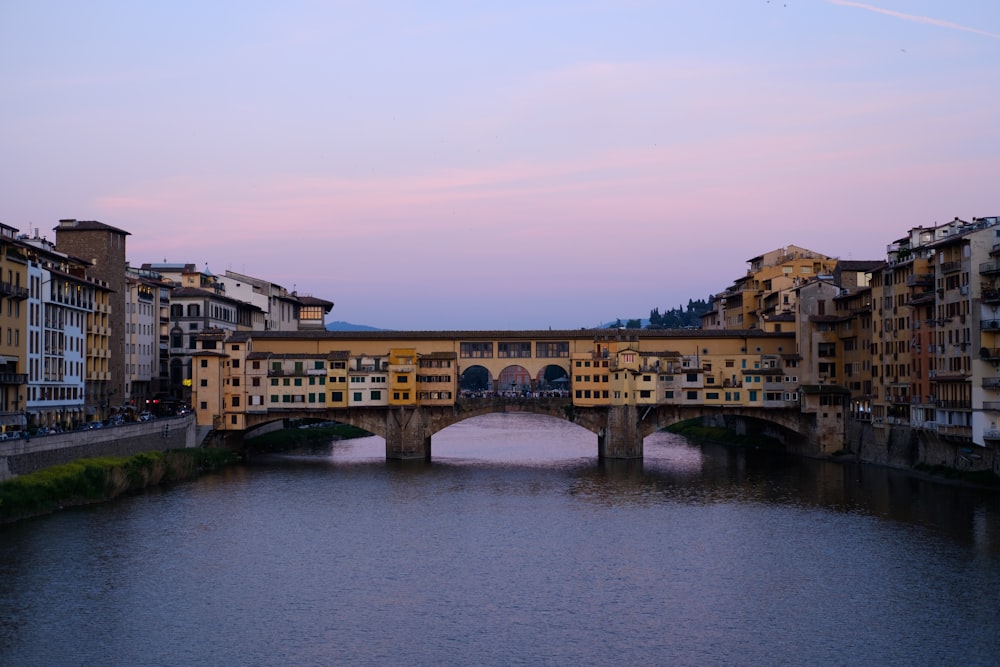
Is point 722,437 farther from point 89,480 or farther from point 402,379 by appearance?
point 89,480

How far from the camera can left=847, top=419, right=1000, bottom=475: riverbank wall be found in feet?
202

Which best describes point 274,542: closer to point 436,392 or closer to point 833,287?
point 436,392

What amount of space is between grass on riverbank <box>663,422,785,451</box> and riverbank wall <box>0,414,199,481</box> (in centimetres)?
4273

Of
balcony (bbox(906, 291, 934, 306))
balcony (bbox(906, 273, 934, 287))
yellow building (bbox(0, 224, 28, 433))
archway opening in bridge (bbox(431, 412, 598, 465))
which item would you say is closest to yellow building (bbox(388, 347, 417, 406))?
archway opening in bridge (bbox(431, 412, 598, 465))

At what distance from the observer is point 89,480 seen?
181 ft

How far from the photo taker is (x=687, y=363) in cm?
8275

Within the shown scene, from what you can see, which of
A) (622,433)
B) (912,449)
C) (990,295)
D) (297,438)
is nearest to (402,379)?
(622,433)

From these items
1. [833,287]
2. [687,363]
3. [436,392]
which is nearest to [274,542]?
[436,392]

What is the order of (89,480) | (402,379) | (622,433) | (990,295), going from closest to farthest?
1. (89,480)
2. (990,295)
3. (402,379)
4. (622,433)

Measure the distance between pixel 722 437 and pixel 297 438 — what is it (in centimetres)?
3595

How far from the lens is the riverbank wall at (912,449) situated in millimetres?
61688

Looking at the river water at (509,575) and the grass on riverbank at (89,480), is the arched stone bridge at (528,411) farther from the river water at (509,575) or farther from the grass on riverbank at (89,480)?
the river water at (509,575)

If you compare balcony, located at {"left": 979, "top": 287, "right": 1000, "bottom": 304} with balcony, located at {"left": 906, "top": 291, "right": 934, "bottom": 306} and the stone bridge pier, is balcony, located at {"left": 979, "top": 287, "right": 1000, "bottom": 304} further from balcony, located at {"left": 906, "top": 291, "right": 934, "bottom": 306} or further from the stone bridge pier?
the stone bridge pier

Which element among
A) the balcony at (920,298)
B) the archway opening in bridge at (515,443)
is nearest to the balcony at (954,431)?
the balcony at (920,298)
